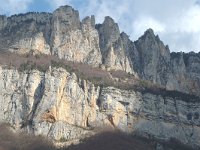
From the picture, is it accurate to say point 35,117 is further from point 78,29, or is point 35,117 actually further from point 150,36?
point 150,36

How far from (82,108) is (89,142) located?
1411 centimetres

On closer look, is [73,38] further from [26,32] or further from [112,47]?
[26,32]

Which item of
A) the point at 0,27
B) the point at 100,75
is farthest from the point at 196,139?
the point at 0,27

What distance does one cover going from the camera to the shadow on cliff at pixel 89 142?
129750mm

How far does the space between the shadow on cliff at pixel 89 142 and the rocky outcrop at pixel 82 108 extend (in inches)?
107

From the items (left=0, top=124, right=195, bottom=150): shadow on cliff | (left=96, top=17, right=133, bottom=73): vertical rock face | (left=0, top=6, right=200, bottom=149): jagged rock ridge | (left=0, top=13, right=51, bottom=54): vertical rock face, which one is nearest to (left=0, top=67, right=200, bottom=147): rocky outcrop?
(left=0, top=6, right=200, bottom=149): jagged rock ridge

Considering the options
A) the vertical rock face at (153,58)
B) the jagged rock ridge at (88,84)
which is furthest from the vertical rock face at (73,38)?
the vertical rock face at (153,58)

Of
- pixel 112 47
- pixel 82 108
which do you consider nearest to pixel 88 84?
pixel 82 108

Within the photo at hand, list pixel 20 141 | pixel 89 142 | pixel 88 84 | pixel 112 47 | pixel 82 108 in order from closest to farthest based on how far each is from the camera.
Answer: pixel 20 141
pixel 89 142
pixel 82 108
pixel 88 84
pixel 112 47

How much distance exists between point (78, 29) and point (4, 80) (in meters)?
37.5

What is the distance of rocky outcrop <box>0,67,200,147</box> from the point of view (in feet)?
458

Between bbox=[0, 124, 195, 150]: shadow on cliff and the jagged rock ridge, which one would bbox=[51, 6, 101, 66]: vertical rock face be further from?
bbox=[0, 124, 195, 150]: shadow on cliff

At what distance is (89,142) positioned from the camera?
440 ft

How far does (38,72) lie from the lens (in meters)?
150
